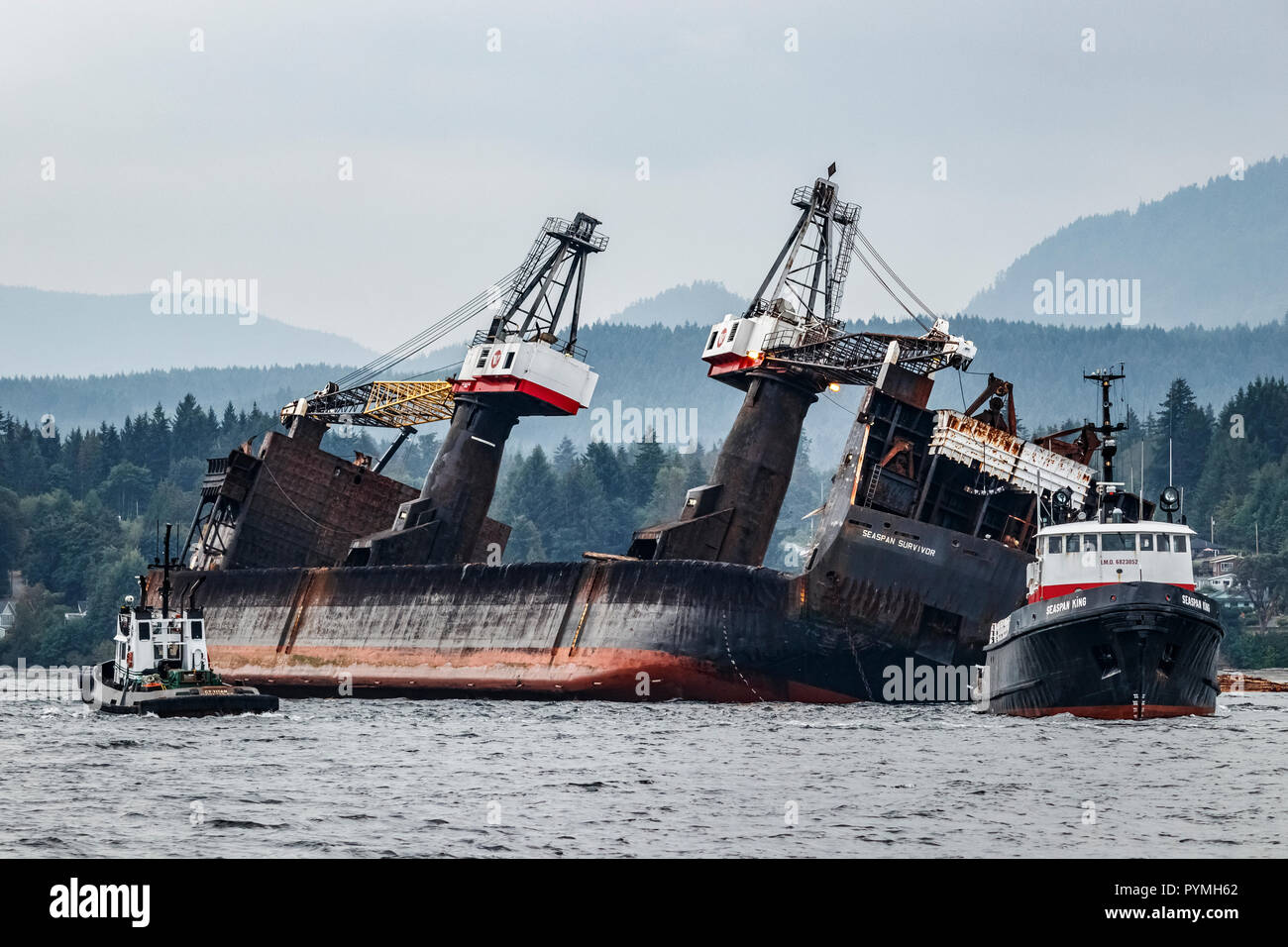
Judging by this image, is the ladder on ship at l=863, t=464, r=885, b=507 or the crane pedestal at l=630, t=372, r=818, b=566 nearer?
the ladder on ship at l=863, t=464, r=885, b=507

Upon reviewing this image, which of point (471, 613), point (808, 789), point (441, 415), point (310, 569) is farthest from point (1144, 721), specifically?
point (441, 415)

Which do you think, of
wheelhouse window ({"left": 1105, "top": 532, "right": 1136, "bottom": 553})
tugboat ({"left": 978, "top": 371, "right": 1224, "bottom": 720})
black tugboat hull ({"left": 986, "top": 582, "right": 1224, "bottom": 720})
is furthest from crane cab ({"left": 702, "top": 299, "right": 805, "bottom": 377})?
black tugboat hull ({"left": 986, "top": 582, "right": 1224, "bottom": 720})

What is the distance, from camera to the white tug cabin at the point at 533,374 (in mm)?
70625

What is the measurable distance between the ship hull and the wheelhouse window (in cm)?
883

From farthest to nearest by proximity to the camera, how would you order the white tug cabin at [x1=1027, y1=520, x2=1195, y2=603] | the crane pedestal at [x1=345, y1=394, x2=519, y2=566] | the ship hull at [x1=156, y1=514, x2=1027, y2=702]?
the crane pedestal at [x1=345, y1=394, x2=519, y2=566] → the ship hull at [x1=156, y1=514, x2=1027, y2=702] → the white tug cabin at [x1=1027, y1=520, x2=1195, y2=603]

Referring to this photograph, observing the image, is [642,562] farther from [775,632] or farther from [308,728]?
[308,728]

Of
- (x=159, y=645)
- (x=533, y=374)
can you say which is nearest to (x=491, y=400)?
(x=533, y=374)

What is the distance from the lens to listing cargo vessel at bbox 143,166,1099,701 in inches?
1991

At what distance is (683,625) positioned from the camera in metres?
52.7

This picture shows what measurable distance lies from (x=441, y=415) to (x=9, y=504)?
93626 mm

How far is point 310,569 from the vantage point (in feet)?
A: 236

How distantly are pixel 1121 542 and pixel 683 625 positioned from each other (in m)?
15.4

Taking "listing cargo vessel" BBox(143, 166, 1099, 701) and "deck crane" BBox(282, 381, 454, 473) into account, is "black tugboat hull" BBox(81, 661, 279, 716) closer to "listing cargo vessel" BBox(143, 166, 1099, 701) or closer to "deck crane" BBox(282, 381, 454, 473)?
"listing cargo vessel" BBox(143, 166, 1099, 701)

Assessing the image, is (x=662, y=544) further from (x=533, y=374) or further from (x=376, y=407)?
(x=376, y=407)
